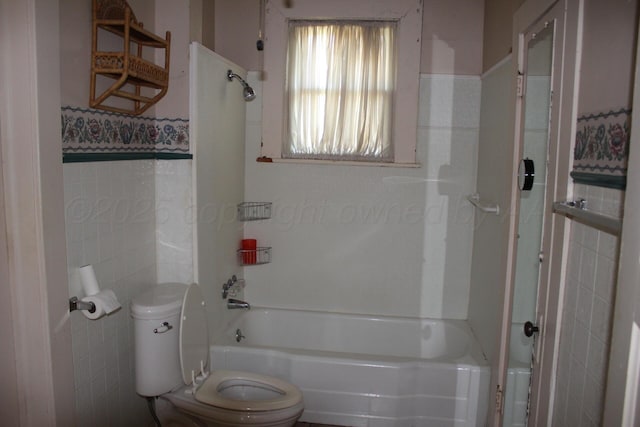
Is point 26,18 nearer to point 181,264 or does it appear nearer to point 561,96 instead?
point 181,264

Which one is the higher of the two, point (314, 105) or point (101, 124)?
point (314, 105)

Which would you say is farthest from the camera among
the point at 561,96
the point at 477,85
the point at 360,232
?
the point at 360,232

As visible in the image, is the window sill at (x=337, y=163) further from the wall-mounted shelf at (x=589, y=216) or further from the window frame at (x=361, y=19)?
the wall-mounted shelf at (x=589, y=216)

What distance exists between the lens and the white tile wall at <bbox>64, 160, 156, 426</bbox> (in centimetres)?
182

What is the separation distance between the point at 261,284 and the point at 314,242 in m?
0.45

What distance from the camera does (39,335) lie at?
5.33 feet

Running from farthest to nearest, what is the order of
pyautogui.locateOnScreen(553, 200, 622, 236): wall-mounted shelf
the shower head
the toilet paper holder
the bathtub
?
the shower head < the bathtub < the toilet paper holder < pyautogui.locateOnScreen(553, 200, 622, 236): wall-mounted shelf

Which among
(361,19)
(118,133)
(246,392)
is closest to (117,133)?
(118,133)

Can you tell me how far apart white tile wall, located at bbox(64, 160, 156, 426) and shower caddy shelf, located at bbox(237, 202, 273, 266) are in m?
0.71

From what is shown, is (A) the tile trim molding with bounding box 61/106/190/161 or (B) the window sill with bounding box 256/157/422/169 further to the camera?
(B) the window sill with bounding box 256/157/422/169

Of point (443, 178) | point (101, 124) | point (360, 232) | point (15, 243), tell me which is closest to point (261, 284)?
point (360, 232)

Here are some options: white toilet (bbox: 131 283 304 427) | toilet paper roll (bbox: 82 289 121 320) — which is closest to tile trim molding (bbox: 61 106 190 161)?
toilet paper roll (bbox: 82 289 121 320)

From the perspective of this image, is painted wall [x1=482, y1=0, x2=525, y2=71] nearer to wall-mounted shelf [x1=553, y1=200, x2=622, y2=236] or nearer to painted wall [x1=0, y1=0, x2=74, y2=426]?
wall-mounted shelf [x1=553, y1=200, x2=622, y2=236]

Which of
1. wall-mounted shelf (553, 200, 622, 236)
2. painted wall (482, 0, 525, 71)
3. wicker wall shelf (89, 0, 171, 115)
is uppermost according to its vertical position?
painted wall (482, 0, 525, 71)
